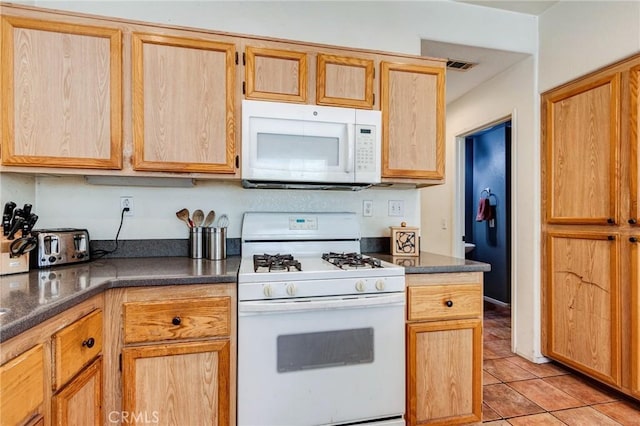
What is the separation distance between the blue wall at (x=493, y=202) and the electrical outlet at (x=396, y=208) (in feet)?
7.12

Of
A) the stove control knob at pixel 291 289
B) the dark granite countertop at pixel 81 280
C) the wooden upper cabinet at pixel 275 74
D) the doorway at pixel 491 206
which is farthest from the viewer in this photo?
the doorway at pixel 491 206

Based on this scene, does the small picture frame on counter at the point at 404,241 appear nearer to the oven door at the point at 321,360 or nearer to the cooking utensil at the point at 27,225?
the oven door at the point at 321,360

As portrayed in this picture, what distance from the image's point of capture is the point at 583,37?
229 cm

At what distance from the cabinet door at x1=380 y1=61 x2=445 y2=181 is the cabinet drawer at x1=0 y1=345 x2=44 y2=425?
167 cm

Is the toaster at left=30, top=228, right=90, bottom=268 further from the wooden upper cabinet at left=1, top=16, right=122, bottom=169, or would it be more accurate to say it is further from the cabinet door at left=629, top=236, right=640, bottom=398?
the cabinet door at left=629, top=236, right=640, bottom=398

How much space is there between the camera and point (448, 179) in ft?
12.1

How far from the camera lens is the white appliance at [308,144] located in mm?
1795

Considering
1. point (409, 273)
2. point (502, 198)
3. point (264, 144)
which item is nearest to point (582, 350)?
point (409, 273)

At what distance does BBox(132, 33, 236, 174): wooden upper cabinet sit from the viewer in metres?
1.72

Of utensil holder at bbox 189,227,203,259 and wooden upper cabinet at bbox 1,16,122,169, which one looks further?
utensil holder at bbox 189,227,203,259

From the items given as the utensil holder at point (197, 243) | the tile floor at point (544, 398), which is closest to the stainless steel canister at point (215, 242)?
the utensil holder at point (197, 243)

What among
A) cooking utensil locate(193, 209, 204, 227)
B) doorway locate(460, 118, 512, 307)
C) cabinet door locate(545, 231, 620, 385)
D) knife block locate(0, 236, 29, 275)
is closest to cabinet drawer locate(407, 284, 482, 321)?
cabinet door locate(545, 231, 620, 385)

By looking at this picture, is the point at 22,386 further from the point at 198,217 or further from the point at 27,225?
the point at 198,217

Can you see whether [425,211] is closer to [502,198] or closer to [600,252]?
[502,198]
